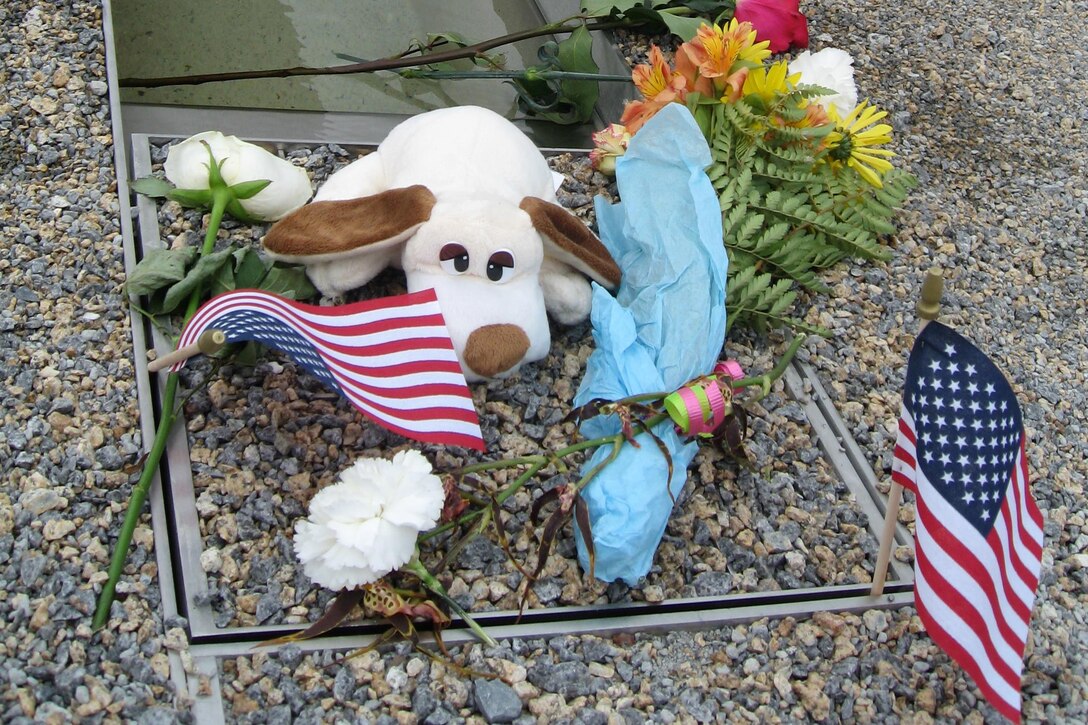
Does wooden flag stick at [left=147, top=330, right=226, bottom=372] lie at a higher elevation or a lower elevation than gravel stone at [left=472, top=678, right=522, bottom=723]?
higher

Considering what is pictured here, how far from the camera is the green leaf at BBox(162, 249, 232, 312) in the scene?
196 cm

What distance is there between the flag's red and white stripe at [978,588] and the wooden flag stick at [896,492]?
0.15 metres

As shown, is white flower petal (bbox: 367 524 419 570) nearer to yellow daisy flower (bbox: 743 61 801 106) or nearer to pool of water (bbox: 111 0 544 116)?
yellow daisy flower (bbox: 743 61 801 106)

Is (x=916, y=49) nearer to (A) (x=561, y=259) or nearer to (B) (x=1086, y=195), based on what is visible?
(B) (x=1086, y=195)

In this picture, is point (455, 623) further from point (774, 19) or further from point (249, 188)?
point (774, 19)

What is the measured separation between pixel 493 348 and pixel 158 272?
64 centimetres

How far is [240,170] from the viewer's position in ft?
7.06

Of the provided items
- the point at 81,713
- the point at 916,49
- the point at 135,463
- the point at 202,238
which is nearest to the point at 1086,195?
the point at 916,49

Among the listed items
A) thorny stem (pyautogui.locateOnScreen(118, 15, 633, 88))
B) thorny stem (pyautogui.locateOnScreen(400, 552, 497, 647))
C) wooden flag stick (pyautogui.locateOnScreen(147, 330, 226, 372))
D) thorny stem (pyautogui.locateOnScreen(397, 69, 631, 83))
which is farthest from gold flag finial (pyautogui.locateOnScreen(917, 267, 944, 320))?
thorny stem (pyautogui.locateOnScreen(118, 15, 633, 88))

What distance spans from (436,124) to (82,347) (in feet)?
2.55

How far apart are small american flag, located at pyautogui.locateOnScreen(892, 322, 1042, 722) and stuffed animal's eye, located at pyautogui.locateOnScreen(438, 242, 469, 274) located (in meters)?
0.78

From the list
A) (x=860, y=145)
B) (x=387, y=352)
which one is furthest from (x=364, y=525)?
(x=860, y=145)

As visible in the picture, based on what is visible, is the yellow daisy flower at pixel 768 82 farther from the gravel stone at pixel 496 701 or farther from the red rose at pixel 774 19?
the gravel stone at pixel 496 701

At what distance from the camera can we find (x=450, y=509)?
66.1 inches
